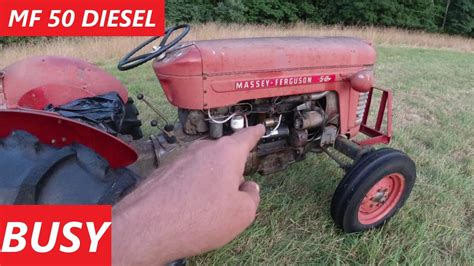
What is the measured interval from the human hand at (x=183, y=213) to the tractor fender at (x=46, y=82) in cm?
151

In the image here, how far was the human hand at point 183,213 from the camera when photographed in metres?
0.96

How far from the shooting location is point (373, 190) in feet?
7.27

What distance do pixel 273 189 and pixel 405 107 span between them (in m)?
2.88

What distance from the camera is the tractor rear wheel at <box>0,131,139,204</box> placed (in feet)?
4.24

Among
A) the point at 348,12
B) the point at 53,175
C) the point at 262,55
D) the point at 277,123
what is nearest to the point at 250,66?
the point at 262,55

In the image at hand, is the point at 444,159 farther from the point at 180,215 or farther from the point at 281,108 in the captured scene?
the point at 180,215

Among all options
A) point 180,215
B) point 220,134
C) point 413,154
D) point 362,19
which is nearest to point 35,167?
point 180,215

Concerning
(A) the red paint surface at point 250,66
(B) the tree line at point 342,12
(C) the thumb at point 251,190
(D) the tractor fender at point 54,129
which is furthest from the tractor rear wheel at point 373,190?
(B) the tree line at point 342,12

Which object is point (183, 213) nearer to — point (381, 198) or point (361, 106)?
point (381, 198)

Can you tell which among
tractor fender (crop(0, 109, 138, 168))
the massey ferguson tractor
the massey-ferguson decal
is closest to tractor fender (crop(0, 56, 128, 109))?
the massey ferguson tractor

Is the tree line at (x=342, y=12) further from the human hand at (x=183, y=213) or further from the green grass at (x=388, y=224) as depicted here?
the human hand at (x=183, y=213)

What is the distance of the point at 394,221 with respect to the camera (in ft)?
7.48

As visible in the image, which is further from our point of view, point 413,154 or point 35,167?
point 413,154

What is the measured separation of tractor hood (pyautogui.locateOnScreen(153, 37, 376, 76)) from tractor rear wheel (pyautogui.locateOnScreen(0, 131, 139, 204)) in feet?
2.15
